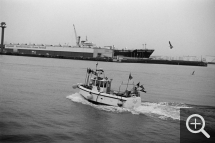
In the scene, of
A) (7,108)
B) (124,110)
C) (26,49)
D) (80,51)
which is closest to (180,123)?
(124,110)

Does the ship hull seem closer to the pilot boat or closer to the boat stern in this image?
the pilot boat

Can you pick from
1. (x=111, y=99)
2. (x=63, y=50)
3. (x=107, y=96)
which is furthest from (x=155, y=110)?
(x=63, y=50)

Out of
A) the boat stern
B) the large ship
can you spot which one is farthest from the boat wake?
the large ship

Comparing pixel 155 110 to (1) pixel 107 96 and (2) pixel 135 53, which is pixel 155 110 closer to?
(1) pixel 107 96

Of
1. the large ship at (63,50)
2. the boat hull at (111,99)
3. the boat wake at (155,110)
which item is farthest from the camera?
the large ship at (63,50)

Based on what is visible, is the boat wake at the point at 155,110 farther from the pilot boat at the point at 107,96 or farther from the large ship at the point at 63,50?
the large ship at the point at 63,50

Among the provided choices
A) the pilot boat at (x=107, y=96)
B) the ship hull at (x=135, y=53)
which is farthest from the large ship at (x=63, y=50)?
the pilot boat at (x=107, y=96)

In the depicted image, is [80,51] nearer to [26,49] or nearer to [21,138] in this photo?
[26,49]

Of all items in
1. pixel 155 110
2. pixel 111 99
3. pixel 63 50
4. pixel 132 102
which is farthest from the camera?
pixel 63 50

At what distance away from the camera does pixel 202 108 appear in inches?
656

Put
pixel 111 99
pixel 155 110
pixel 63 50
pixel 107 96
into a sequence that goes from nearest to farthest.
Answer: pixel 155 110 → pixel 111 99 → pixel 107 96 → pixel 63 50

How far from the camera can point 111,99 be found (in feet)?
49.9

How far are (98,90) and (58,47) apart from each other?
82593 millimetres

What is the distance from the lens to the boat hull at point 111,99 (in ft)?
48.3
